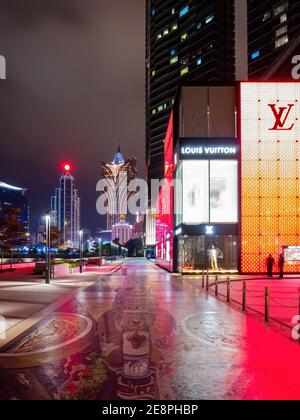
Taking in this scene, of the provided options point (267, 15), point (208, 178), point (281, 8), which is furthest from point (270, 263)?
point (267, 15)

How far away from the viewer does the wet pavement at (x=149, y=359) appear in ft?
22.7

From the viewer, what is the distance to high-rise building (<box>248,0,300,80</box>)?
124500 millimetres

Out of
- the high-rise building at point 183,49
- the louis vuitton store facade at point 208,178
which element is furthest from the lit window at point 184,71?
the louis vuitton store facade at point 208,178

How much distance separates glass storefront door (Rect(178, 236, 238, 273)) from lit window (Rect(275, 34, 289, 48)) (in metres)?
102

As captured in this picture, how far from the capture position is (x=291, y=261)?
37312mm

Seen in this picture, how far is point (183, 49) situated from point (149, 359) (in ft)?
544

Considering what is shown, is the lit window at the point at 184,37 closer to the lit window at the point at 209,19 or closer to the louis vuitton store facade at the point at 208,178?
the lit window at the point at 209,19

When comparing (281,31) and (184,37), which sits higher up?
(184,37)

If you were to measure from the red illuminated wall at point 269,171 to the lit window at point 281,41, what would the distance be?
310 feet

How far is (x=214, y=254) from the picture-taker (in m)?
39.7

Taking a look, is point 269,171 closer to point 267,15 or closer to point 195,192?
point 195,192
